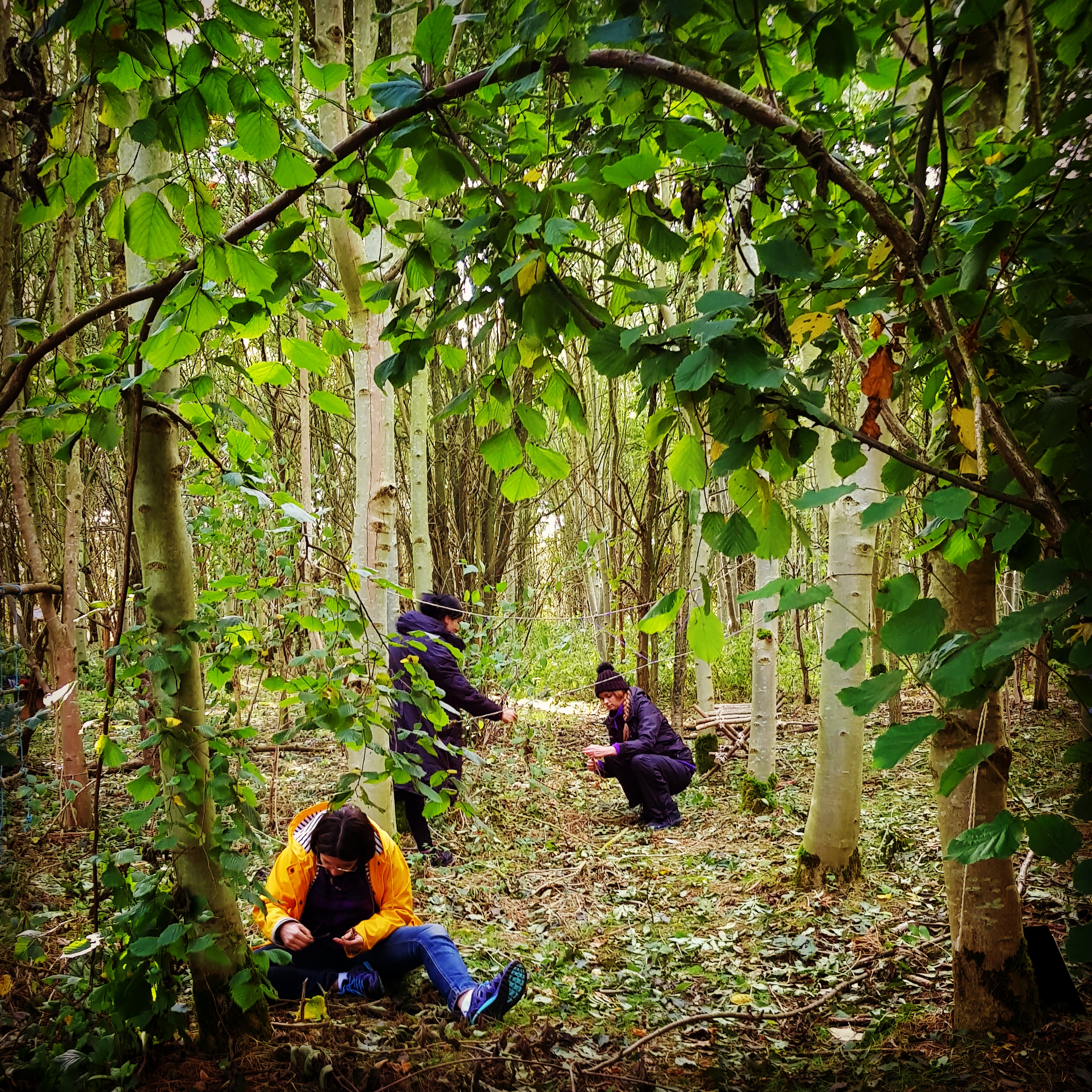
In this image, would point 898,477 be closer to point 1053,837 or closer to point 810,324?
point 810,324

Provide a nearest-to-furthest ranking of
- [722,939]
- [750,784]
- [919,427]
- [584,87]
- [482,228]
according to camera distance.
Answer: [584,87]
[482,228]
[722,939]
[750,784]
[919,427]

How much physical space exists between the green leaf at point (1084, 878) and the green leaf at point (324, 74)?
159 centimetres

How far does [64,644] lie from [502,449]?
3715 mm

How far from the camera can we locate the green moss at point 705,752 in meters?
6.41

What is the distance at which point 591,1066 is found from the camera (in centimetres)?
229

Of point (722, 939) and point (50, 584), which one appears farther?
point (722, 939)

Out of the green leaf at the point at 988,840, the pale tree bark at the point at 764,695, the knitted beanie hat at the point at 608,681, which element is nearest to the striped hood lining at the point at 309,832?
the green leaf at the point at 988,840

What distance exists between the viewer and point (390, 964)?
291 cm

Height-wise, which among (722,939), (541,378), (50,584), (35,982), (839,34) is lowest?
(722,939)

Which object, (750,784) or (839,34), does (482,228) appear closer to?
(839,34)

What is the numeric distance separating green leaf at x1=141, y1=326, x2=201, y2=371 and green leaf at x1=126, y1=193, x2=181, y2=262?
0.15 metres

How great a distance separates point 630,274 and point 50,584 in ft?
6.59

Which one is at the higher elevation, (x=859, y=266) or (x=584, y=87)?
(x=584, y=87)

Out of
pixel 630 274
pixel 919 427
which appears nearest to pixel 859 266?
pixel 630 274
